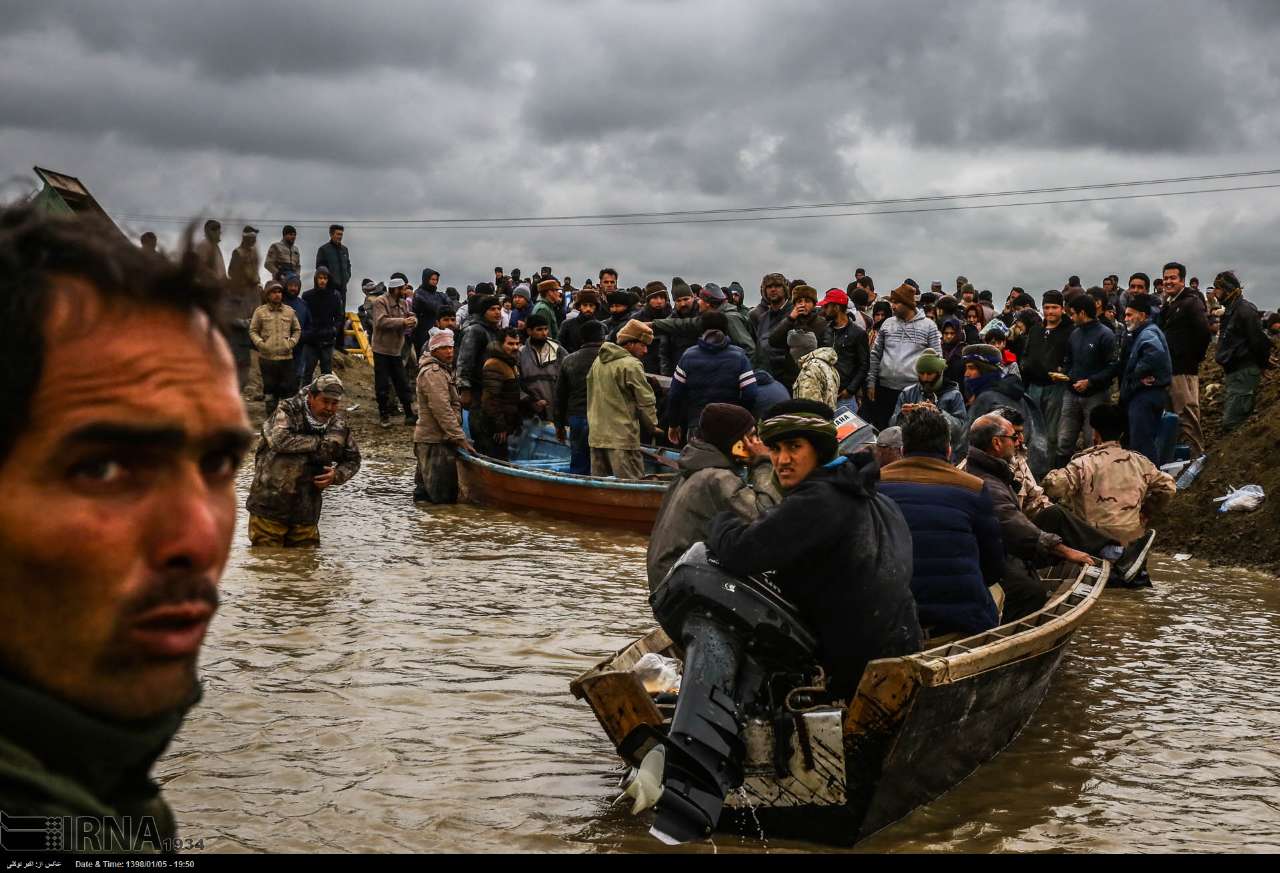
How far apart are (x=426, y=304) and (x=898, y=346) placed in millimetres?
10513

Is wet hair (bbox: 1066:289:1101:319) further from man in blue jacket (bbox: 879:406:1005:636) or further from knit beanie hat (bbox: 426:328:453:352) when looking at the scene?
man in blue jacket (bbox: 879:406:1005:636)

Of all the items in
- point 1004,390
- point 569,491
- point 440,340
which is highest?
point 440,340

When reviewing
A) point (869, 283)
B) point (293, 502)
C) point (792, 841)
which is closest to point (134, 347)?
point (792, 841)

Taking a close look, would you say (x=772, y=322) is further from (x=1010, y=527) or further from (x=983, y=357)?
(x=1010, y=527)

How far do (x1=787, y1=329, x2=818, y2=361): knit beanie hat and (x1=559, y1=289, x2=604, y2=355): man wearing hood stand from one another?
11.9ft

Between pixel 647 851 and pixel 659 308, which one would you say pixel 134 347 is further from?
pixel 659 308

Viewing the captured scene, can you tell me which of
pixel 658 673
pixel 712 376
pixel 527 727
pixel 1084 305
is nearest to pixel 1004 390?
pixel 1084 305

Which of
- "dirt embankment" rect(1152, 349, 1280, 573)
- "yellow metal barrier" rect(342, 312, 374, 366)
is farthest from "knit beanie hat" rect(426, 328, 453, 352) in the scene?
"yellow metal barrier" rect(342, 312, 374, 366)

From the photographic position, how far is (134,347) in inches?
43.7

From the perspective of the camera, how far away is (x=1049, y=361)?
565 inches

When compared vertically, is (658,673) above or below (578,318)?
below

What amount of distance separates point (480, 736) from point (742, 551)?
2.20m

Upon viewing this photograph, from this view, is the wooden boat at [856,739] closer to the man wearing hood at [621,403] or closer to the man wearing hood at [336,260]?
the man wearing hood at [621,403]

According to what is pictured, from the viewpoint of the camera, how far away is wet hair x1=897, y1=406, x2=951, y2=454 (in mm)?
6805
